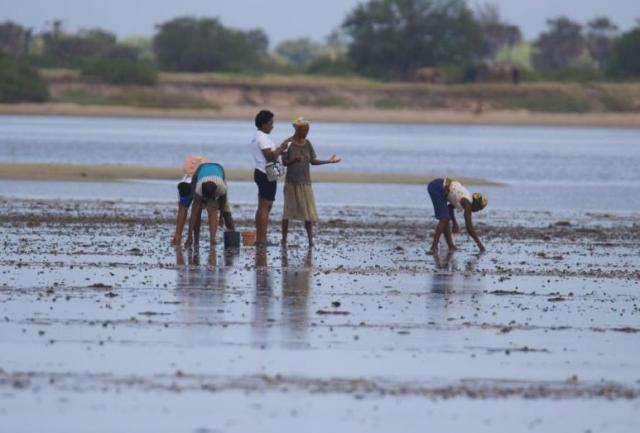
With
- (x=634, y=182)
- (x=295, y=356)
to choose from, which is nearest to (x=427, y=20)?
(x=634, y=182)

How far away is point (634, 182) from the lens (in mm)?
42219

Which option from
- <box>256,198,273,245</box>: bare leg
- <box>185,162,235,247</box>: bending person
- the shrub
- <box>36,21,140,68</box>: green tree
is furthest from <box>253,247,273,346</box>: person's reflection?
<box>36,21,140,68</box>: green tree

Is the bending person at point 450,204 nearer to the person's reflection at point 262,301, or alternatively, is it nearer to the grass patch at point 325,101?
the person's reflection at point 262,301

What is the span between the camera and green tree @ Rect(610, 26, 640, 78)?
114m

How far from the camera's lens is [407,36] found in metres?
118

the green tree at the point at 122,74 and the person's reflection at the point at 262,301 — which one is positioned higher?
the green tree at the point at 122,74

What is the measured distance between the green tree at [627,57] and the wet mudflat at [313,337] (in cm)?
9610

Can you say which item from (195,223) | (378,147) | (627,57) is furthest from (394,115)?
(195,223)

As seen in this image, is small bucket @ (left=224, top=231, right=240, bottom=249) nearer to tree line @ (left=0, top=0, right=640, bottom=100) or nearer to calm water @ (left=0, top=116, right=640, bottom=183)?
calm water @ (left=0, top=116, right=640, bottom=183)

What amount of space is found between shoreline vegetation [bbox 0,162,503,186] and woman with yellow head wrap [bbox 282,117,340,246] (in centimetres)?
1647

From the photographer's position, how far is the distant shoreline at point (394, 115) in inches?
3656

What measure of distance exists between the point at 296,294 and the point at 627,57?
10441 cm

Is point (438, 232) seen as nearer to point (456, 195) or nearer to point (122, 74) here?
point (456, 195)

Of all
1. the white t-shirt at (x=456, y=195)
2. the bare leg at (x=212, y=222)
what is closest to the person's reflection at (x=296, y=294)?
the bare leg at (x=212, y=222)
